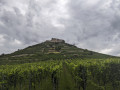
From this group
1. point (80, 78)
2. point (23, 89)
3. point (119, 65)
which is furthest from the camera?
point (23, 89)

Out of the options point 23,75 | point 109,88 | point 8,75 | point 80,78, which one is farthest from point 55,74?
point 109,88

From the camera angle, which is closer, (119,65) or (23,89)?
(119,65)

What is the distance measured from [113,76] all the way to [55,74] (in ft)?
64.1

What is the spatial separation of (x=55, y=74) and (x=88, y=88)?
16.0 meters

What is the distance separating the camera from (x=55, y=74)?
28.3 metres

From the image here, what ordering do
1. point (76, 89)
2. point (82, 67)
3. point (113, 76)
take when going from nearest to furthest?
1. point (82, 67)
2. point (113, 76)
3. point (76, 89)

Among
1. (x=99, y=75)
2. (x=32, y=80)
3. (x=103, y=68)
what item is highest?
(x=103, y=68)

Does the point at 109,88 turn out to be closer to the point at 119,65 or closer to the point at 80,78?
the point at 119,65

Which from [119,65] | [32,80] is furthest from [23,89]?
[119,65]

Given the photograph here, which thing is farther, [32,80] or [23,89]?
[23,89]

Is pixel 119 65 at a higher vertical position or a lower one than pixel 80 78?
higher

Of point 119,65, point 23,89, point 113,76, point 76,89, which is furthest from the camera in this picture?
point 23,89

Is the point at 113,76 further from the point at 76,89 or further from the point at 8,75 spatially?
the point at 8,75

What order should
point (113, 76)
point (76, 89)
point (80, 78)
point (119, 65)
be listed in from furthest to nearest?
1. point (76, 89)
2. point (119, 65)
3. point (113, 76)
4. point (80, 78)
